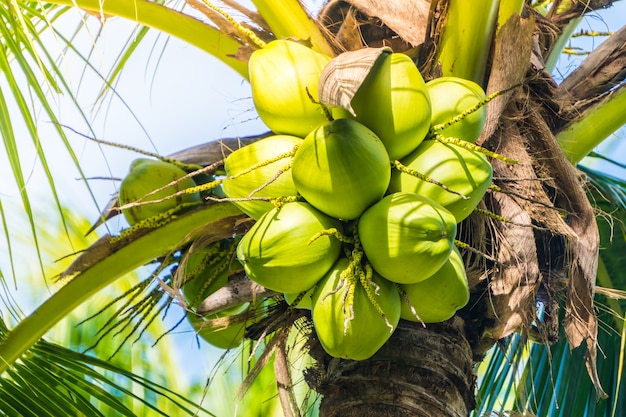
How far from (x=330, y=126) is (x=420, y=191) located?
227 millimetres

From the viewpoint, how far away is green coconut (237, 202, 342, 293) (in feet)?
4.33

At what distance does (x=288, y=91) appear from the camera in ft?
4.68

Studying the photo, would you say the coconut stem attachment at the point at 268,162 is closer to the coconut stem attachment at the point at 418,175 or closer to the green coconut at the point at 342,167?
the green coconut at the point at 342,167

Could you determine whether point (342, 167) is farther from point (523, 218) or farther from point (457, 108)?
point (523, 218)

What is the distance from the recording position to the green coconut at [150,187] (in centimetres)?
186

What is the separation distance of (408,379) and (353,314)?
0.42m

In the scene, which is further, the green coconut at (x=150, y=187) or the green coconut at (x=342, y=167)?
the green coconut at (x=150, y=187)

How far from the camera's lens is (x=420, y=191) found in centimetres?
137


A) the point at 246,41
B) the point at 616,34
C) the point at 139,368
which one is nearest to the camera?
the point at 246,41

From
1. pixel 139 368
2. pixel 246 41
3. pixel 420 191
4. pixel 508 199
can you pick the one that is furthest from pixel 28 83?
pixel 139 368

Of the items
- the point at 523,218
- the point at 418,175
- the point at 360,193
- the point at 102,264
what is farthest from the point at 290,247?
the point at 102,264

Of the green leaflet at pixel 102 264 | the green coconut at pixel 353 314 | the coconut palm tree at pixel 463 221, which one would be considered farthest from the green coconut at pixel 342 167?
the green leaflet at pixel 102 264

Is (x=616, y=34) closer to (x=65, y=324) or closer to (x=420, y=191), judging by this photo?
(x=420, y=191)

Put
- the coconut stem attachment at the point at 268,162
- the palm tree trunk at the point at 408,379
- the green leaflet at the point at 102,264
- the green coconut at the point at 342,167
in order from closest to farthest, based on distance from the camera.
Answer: the green coconut at the point at 342,167 → the coconut stem attachment at the point at 268,162 → the palm tree trunk at the point at 408,379 → the green leaflet at the point at 102,264
